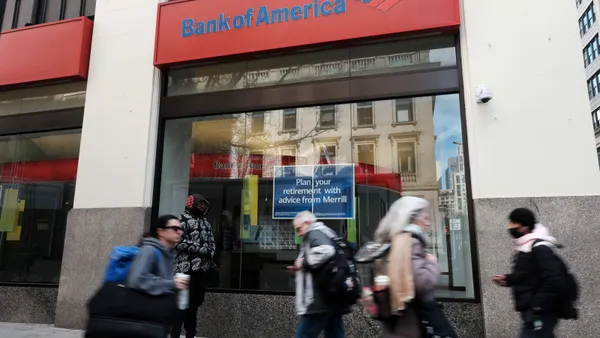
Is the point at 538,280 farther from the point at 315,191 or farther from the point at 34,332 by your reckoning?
the point at 34,332

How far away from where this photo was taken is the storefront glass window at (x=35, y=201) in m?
7.68

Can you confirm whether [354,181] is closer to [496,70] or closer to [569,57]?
[496,70]

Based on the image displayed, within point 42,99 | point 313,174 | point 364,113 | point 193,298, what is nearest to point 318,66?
point 364,113

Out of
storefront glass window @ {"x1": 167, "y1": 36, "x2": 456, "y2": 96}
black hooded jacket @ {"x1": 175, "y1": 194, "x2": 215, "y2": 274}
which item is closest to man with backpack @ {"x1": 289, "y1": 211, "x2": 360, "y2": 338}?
black hooded jacket @ {"x1": 175, "y1": 194, "x2": 215, "y2": 274}

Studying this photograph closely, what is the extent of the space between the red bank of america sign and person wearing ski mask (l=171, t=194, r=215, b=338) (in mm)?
2837

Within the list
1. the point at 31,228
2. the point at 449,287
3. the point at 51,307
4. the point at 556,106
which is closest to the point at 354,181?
the point at 449,287

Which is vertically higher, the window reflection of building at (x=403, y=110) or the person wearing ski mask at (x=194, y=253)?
the window reflection of building at (x=403, y=110)

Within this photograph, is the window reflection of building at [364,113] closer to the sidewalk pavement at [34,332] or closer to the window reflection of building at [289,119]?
the window reflection of building at [289,119]

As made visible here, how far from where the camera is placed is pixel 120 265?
268 cm

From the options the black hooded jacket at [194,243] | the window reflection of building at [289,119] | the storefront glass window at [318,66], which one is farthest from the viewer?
the window reflection of building at [289,119]

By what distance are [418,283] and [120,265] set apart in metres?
1.89

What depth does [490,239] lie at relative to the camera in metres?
5.22

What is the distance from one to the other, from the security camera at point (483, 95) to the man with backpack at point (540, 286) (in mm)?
2710

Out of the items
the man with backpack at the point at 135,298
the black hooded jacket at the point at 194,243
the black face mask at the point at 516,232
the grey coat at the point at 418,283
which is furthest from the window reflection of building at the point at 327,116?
the man with backpack at the point at 135,298
